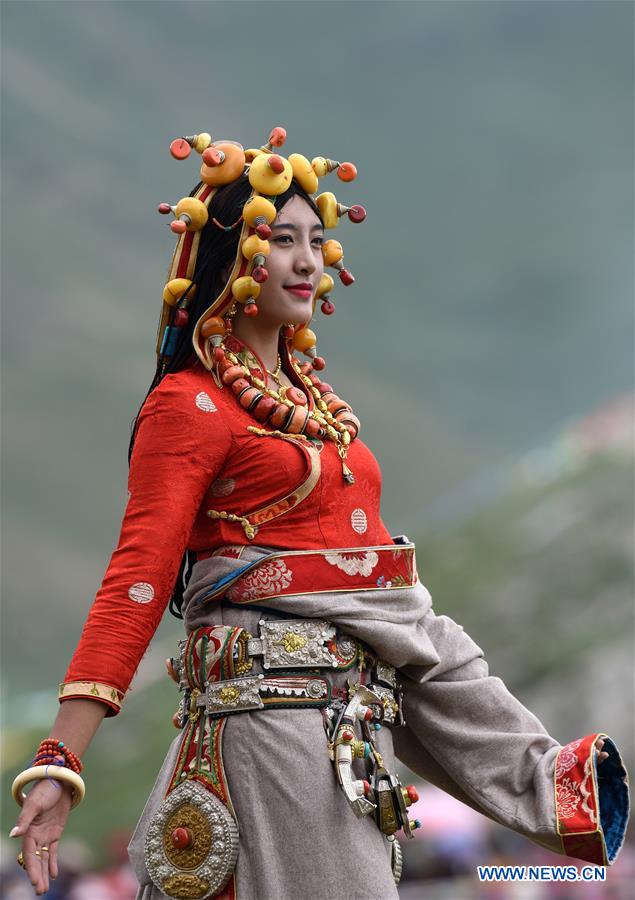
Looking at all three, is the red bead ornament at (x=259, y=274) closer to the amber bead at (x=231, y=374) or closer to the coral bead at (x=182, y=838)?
the amber bead at (x=231, y=374)

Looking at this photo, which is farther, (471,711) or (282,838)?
(471,711)

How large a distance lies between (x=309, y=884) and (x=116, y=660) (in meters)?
0.62

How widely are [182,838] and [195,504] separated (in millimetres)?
718

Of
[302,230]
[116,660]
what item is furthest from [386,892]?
[302,230]

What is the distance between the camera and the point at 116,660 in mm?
2721

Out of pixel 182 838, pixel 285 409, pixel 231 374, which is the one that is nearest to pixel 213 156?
pixel 231 374

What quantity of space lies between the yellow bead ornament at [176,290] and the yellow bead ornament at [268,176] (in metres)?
0.29

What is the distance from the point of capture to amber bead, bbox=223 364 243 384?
10.2ft

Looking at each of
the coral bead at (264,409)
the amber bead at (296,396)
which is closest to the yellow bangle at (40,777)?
the coral bead at (264,409)

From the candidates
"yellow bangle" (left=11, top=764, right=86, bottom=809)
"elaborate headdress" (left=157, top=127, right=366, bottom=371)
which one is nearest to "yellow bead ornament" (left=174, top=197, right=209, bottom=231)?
"elaborate headdress" (left=157, top=127, right=366, bottom=371)

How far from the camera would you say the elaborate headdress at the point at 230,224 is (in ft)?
10.2

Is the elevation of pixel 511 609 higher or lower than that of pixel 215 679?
higher

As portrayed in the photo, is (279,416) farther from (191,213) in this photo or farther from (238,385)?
(191,213)

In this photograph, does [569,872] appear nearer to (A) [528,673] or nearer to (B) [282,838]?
(B) [282,838]
